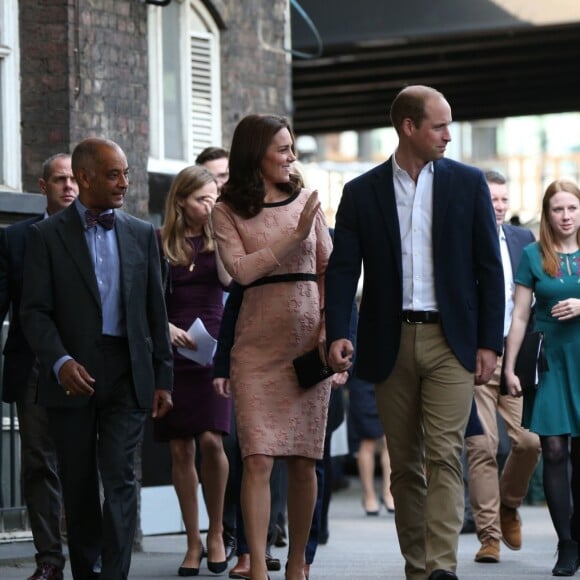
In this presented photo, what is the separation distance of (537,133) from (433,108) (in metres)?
95.3

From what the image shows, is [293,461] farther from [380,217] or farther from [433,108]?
[433,108]

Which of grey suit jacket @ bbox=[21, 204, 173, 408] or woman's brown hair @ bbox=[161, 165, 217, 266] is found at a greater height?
woman's brown hair @ bbox=[161, 165, 217, 266]

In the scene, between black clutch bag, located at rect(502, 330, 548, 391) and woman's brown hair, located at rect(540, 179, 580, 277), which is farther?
woman's brown hair, located at rect(540, 179, 580, 277)

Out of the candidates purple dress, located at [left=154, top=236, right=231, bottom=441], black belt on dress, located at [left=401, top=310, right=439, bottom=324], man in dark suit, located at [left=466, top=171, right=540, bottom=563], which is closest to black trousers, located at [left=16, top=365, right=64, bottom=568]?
purple dress, located at [left=154, top=236, right=231, bottom=441]

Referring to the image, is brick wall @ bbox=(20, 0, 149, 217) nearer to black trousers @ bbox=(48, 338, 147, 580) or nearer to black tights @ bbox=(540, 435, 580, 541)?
black tights @ bbox=(540, 435, 580, 541)

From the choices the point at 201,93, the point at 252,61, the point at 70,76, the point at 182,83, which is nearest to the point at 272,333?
the point at 70,76

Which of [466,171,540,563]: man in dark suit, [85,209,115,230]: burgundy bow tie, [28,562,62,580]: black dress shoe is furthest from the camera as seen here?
[466,171,540,563]: man in dark suit

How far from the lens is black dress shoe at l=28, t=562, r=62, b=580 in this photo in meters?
8.67

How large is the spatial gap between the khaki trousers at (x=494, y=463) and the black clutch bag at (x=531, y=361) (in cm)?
82

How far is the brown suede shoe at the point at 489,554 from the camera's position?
10.3 meters

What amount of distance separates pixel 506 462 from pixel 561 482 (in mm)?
1236

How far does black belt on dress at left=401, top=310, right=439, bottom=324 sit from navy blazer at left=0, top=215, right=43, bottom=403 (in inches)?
84.7

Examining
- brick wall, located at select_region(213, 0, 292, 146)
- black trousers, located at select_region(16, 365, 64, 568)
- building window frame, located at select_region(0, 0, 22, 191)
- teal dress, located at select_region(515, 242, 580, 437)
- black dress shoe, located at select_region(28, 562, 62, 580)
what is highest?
brick wall, located at select_region(213, 0, 292, 146)

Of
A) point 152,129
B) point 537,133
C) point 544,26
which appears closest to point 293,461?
point 152,129
